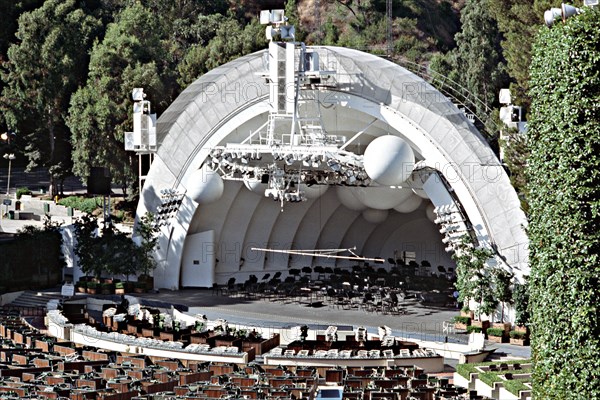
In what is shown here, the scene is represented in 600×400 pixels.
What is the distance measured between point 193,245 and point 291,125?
6474mm

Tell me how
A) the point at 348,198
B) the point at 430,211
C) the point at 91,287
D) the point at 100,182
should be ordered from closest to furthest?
1. the point at 430,211
2. the point at 91,287
3. the point at 348,198
4. the point at 100,182

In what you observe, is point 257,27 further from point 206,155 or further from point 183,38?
point 206,155

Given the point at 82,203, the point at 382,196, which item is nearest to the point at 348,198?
the point at 382,196

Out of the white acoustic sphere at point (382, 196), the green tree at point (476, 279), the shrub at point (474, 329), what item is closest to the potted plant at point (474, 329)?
the shrub at point (474, 329)

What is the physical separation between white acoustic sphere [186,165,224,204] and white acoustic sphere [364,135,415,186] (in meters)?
6.69

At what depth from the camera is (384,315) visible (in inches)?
1729

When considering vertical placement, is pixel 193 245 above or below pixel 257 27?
below

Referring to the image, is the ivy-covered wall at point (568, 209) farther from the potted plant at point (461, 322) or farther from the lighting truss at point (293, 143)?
the lighting truss at point (293, 143)

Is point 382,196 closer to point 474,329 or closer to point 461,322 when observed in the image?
point 461,322

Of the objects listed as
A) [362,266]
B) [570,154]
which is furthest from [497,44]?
[570,154]

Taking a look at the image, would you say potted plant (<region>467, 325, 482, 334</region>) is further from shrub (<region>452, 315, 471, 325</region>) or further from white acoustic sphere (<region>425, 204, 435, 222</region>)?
white acoustic sphere (<region>425, 204, 435, 222</region>)

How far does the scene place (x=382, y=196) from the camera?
4647 centimetres

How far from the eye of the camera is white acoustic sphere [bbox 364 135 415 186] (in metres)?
41.8

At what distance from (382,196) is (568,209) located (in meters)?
24.8
